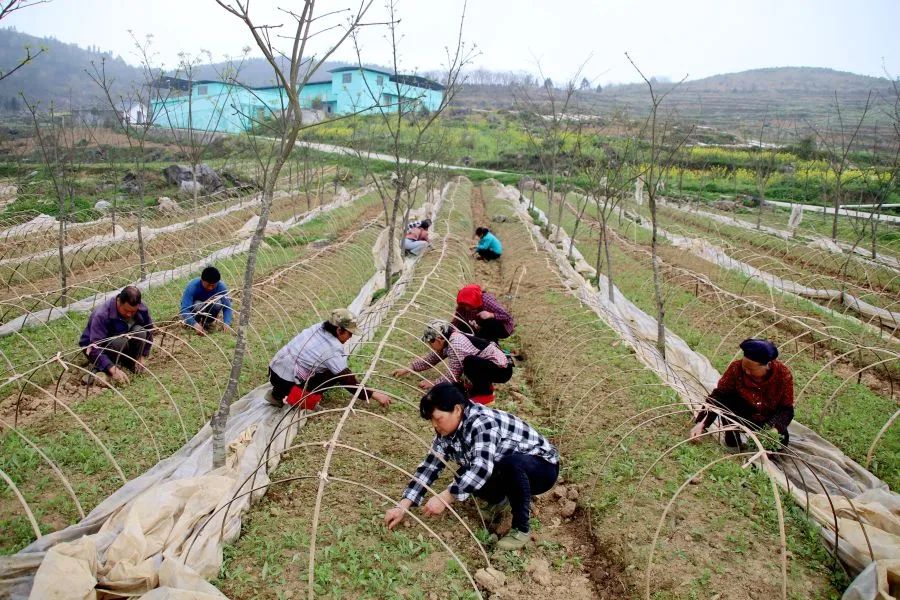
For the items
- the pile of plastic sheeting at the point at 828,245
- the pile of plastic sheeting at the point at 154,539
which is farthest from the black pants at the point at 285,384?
the pile of plastic sheeting at the point at 828,245

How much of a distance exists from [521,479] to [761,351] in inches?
105

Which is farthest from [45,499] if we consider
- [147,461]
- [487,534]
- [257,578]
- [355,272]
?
[355,272]

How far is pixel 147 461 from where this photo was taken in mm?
5242

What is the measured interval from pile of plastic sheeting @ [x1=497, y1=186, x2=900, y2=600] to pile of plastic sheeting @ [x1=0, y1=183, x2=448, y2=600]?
3.79 m

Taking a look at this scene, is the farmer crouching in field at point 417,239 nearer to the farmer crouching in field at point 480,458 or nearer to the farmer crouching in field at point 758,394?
the farmer crouching in field at point 758,394

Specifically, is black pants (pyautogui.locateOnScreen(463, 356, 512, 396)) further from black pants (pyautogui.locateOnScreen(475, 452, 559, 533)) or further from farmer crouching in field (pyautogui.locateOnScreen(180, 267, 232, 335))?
farmer crouching in field (pyautogui.locateOnScreen(180, 267, 232, 335))

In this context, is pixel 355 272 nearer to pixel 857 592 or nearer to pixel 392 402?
pixel 392 402

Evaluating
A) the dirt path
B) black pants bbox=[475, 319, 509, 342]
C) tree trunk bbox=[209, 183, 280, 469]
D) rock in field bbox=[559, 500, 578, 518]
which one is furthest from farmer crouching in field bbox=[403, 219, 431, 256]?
rock in field bbox=[559, 500, 578, 518]


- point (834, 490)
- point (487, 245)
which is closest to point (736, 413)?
point (834, 490)

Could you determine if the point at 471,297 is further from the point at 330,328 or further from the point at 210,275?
the point at 210,275

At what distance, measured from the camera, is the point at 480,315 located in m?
7.06

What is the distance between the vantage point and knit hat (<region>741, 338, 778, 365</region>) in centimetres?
496

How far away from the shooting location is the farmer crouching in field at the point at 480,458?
392 centimetres

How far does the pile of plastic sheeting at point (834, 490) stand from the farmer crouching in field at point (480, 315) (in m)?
1.79
